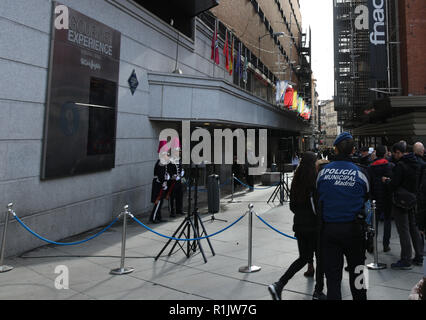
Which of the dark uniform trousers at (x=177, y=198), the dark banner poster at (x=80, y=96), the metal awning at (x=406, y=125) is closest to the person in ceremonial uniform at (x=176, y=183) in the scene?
the dark uniform trousers at (x=177, y=198)

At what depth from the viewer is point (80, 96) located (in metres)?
7.25

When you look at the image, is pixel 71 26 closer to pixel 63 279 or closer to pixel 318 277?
pixel 63 279

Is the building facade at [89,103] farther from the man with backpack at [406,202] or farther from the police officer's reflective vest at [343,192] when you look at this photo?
the man with backpack at [406,202]

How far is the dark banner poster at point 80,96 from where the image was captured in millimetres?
6508

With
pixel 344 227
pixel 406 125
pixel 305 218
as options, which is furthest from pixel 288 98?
pixel 344 227

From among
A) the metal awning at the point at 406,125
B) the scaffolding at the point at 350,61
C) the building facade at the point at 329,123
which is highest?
the building facade at the point at 329,123

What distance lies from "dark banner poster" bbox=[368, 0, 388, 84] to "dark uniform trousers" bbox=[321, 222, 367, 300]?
16.4 m

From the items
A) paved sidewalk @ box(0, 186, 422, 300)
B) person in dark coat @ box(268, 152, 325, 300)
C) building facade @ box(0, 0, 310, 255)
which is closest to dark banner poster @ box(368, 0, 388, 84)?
building facade @ box(0, 0, 310, 255)

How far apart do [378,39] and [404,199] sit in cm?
1497

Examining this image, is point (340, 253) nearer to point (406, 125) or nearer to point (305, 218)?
point (305, 218)

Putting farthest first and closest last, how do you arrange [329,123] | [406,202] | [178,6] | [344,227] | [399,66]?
[329,123] → [399,66] → [178,6] → [406,202] → [344,227]

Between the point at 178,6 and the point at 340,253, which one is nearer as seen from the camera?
the point at 340,253

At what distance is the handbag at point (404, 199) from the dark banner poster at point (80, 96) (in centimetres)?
714
